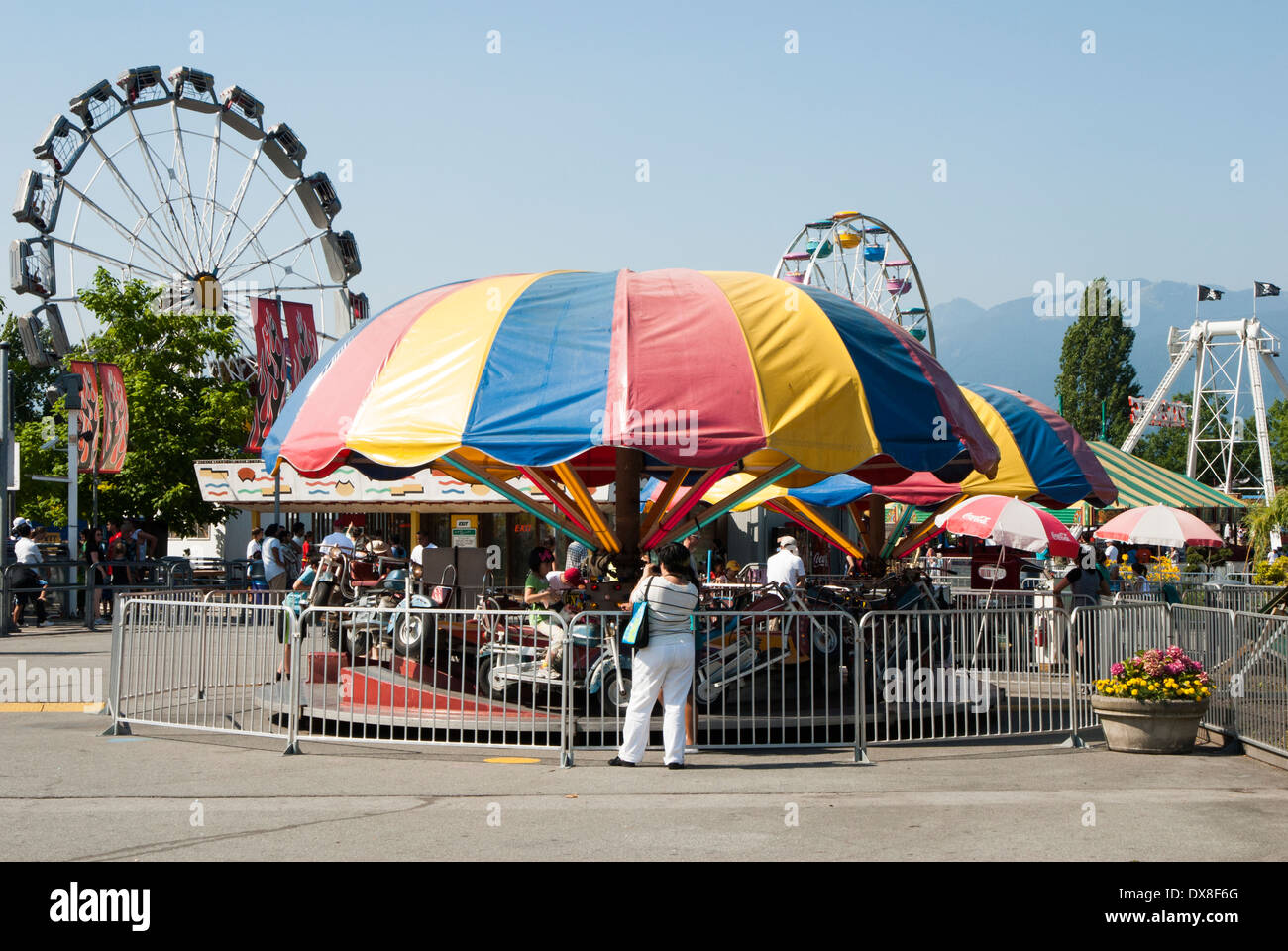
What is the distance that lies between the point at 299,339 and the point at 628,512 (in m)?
29.3

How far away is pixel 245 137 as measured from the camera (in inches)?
1809

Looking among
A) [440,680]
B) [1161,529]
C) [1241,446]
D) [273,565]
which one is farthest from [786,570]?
[1241,446]

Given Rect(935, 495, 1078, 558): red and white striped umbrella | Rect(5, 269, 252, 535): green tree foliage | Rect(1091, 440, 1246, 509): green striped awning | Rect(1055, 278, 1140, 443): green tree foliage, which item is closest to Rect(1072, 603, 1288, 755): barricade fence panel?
Rect(935, 495, 1078, 558): red and white striped umbrella

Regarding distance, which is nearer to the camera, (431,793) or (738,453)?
(431,793)

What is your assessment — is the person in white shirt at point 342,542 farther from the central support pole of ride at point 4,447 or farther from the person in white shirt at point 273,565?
the central support pole of ride at point 4,447

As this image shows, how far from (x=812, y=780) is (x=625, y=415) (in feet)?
10.7

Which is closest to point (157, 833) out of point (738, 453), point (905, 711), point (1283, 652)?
point (738, 453)

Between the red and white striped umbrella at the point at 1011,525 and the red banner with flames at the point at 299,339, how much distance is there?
23634 millimetres

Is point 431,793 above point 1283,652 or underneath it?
underneath

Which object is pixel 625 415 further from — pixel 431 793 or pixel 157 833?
pixel 157 833

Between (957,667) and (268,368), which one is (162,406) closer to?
(268,368)

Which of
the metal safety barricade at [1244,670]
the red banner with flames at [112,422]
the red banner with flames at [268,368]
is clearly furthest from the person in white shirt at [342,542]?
the red banner with flames at [268,368]

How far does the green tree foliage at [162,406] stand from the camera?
36.9 metres

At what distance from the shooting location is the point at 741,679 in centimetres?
1175
